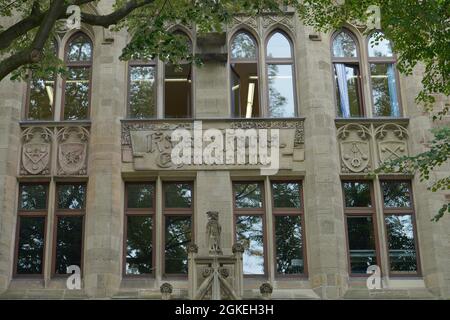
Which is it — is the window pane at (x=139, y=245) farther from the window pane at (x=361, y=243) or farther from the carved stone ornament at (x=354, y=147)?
the carved stone ornament at (x=354, y=147)

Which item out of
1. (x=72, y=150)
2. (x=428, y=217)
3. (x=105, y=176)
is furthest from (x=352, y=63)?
(x=72, y=150)

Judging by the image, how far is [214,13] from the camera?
16.4 meters

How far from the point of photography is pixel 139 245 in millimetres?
18625

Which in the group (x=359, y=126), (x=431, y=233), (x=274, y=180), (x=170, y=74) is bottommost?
(x=431, y=233)

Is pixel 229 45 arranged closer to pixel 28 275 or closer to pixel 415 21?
pixel 415 21


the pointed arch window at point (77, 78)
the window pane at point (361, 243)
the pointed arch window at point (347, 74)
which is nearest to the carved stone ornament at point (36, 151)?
the pointed arch window at point (77, 78)

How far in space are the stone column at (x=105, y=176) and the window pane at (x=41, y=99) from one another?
1.28 meters

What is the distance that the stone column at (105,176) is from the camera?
58.6 ft

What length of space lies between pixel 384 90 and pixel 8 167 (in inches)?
422

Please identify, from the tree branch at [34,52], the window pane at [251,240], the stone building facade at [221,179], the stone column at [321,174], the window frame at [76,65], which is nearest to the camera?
the tree branch at [34,52]

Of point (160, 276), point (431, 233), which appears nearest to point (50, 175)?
point (160, 276)

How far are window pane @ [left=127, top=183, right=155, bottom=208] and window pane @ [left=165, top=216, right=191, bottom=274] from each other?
75cm

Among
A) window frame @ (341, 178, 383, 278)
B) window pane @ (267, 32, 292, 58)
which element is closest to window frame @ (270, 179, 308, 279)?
window frame @ (341, 178, 383, 278)
